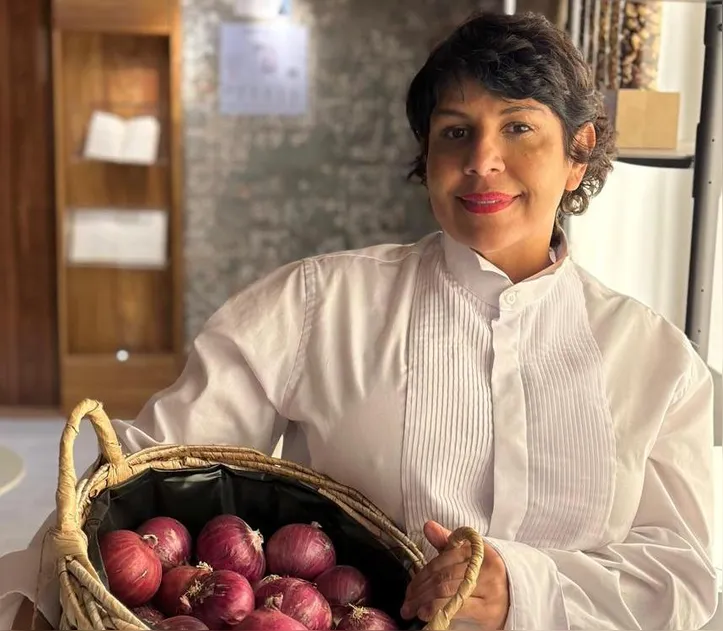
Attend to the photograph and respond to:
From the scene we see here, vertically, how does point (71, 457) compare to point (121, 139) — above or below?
below

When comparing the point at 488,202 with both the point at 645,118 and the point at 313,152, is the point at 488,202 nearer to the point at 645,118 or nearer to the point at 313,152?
the point at 645,118

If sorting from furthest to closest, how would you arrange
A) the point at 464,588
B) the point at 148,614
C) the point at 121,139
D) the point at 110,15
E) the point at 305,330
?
the point at 121,139 < the point at 110,15 < the point at 305,330 < the point at 148,614 < the point at 464,588

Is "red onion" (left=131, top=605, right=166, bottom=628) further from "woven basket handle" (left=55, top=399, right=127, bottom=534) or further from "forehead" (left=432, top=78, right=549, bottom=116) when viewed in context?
"forehead" (left=432, top=78, right=549, bottom=116)

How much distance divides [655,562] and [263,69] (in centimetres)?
307

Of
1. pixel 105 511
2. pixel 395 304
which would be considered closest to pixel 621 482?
pixel 395 304

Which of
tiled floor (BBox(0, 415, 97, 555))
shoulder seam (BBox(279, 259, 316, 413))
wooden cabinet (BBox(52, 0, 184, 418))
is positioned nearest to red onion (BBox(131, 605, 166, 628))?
shoulder seam (BBox(279, 259, 316, 413))

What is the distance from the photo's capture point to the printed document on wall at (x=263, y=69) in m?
3.70

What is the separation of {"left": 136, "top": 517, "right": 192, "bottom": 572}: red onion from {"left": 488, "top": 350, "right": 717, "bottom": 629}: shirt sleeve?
0.32 m

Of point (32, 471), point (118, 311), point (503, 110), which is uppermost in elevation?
point (503, 110)

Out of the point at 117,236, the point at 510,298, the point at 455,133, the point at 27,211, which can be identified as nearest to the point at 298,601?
the point at 510,298

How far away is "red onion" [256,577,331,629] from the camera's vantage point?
82cm

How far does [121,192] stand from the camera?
3.70m

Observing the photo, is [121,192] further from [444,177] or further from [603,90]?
[444,177]

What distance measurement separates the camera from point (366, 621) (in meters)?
0.81
